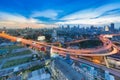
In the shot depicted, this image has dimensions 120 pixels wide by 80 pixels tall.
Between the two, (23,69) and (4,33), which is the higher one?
(4,33)

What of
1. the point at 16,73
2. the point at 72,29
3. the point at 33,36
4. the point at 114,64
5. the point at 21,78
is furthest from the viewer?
the point at 72,29

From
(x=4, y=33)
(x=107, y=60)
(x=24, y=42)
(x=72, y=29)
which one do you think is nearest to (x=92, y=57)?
(x=107, y=60)

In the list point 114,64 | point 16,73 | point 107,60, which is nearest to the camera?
point 16,73

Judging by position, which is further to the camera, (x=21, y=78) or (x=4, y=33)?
(x=4, y=33)

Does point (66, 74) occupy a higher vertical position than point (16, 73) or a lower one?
higher

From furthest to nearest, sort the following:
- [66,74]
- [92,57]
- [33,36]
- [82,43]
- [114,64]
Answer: [33,36] → [82,43] → [92,57] → [114,64] → [66,74]

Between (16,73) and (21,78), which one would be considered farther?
(16,73)

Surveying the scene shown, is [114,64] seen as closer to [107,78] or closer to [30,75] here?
[107,78]

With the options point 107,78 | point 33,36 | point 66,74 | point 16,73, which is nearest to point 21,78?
point 16,73

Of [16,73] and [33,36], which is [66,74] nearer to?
[16,73]
